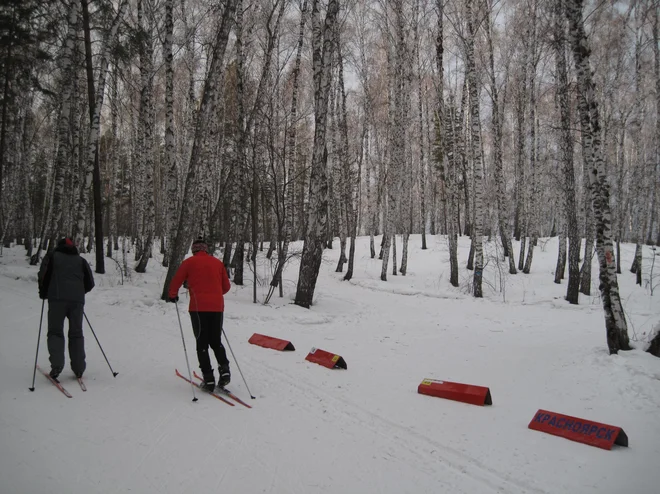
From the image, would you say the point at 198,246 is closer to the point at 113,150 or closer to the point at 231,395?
the point at 231,395

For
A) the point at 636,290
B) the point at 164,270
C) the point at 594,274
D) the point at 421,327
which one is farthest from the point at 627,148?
the point at 164,270

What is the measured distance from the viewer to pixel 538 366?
5.99 meters

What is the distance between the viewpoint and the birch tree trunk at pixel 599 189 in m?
5.87

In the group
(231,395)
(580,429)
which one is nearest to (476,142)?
(580,429)

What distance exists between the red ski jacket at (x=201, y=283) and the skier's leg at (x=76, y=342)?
125 centimetres

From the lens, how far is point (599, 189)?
6.03m

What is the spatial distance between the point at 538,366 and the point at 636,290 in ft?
32.9

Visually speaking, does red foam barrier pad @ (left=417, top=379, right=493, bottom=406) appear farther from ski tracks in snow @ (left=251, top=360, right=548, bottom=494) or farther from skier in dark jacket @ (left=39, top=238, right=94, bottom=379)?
skier in dark jacket @ (left=39, top=238, right=94, bottom=379)

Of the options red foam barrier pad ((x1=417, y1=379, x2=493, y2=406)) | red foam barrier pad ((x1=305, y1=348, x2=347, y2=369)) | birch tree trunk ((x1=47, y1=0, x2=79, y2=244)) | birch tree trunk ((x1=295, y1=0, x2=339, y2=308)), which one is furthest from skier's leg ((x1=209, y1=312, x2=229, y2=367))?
birch tree trunk ((x1=47, y1=0, x2=79, y2=244))

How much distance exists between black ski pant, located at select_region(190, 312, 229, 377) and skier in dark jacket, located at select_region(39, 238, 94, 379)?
4.79 ft

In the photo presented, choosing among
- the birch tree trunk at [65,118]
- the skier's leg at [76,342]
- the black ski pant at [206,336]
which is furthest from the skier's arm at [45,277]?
the birch tree trunk at [65,118]

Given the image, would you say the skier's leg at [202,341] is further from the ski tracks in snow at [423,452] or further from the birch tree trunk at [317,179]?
the birch tree trunk at [317,179]

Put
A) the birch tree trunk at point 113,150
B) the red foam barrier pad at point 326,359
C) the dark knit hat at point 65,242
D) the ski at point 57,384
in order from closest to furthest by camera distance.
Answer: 1. the ski at point 57,384
2. the dark knit hat at point 65,242
3. the red foam barrier pad at point 326,359
4. the birch tree trunk at point 113,150

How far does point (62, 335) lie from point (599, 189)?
795 centimetres
